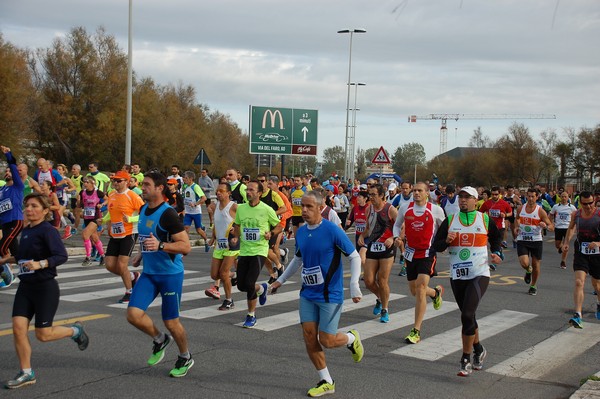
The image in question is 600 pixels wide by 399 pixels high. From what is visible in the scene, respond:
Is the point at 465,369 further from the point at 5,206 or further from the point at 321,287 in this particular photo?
the point at 5,206

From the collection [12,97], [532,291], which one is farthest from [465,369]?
[12,97]

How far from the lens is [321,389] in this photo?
650 centimetres

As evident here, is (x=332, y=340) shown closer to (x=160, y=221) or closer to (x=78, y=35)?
(x=160, y=221)

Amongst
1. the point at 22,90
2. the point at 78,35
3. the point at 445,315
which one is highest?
the point at 78,35

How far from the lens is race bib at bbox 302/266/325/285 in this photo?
21.9 ft

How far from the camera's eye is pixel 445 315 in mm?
10891

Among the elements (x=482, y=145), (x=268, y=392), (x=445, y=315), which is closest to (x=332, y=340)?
(x=268, y=392)

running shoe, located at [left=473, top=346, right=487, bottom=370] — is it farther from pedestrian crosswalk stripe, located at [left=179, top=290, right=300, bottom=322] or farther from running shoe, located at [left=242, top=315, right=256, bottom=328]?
pedestrian crosswalk stripe, located at [left=179, top=290, right=300, bottom=322]

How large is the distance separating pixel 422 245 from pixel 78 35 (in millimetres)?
45265

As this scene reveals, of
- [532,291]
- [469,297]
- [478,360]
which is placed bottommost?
[532,291]

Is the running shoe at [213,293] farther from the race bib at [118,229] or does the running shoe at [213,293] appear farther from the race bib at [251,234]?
the race bib at [251,234]

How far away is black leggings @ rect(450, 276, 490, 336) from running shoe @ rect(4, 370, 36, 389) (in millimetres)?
4109

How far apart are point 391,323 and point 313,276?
3.81 metres

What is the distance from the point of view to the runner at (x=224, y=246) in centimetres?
1047
